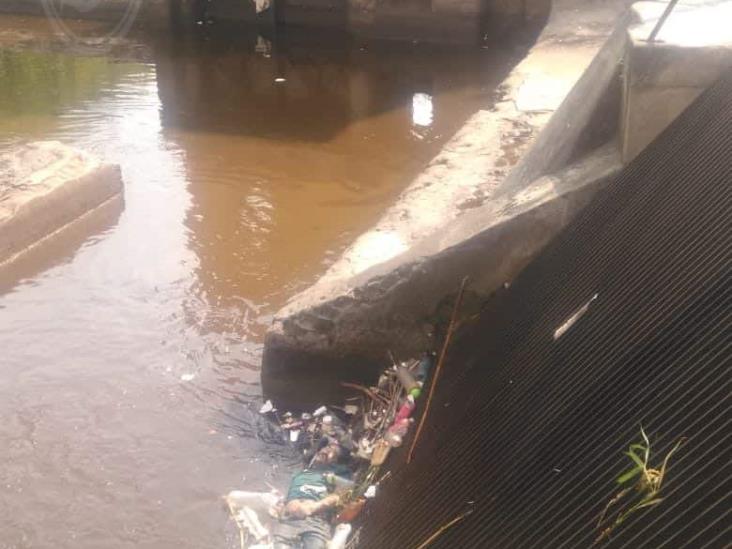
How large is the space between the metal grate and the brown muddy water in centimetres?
123

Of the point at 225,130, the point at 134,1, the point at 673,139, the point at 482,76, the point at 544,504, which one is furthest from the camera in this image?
the point at 134,1

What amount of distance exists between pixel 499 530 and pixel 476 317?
1778 millimetres

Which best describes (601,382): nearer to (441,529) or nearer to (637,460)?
(637,460)

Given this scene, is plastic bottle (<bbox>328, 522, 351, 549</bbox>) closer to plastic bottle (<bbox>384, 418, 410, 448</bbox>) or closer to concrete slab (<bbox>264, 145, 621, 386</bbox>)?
plastic bottle (<bbox>384, 418, 410, 448</bbox>)

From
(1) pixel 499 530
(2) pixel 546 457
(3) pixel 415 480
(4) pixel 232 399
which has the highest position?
(2) pixel 546 457

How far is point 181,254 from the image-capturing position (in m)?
7.33

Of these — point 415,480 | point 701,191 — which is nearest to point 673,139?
point 701,191

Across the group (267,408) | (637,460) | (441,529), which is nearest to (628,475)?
(637,460)

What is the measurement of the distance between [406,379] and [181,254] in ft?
10.3

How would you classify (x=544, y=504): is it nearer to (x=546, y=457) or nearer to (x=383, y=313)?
(x=546, y=457)

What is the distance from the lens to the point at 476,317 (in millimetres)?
4719

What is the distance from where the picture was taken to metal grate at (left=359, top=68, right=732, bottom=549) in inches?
101

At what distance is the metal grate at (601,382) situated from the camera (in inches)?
101

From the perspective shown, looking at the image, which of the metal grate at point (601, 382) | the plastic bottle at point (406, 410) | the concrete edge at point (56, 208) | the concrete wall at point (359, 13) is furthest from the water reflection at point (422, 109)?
the plastic bottle at point (406, 410)
